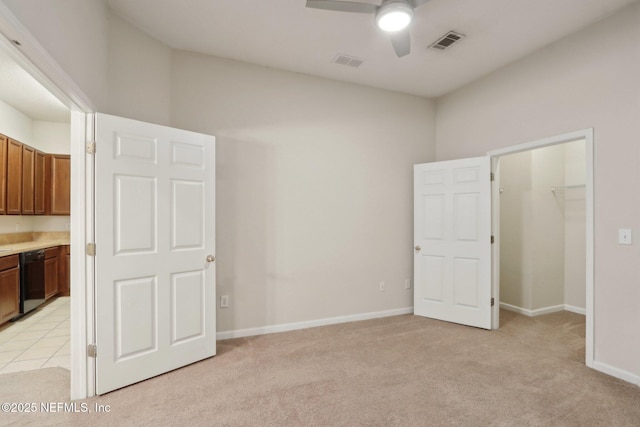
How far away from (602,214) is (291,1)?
3124mm

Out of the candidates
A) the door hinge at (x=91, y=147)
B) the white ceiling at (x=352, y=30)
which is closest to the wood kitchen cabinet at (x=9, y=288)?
the door hinge at (x=91, y=147)

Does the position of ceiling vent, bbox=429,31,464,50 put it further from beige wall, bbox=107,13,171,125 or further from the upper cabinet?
the upper cabinet

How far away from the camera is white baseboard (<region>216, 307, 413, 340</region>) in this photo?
128 inches

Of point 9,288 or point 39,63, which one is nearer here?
point 39,63

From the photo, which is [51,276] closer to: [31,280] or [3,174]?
[31,280]

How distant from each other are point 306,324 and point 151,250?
6.30ft

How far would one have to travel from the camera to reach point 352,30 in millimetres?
2758

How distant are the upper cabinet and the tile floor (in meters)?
1.52

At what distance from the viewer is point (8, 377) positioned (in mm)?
2457

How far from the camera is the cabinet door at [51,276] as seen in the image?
447 cm

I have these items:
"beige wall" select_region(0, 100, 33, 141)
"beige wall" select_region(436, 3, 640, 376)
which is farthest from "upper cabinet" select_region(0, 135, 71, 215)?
"beige wall" select_region(436, 3, 640, 376)

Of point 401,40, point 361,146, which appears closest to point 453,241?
point 361,146

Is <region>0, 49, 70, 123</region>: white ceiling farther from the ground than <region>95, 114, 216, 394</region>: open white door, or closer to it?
farther from the ground

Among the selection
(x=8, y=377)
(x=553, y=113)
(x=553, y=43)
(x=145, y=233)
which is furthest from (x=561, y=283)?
(x=8, y=377)
